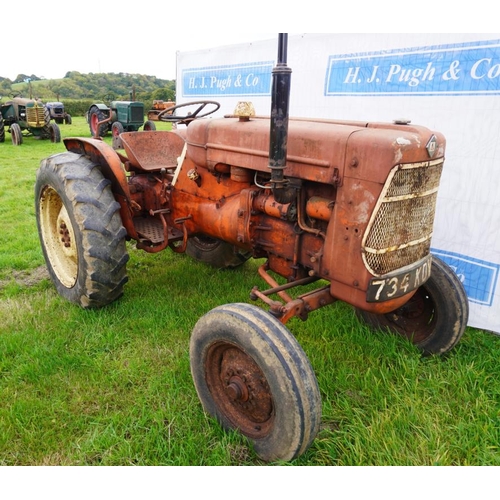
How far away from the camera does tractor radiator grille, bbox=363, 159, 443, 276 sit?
213cm

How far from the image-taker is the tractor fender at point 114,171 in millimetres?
3371

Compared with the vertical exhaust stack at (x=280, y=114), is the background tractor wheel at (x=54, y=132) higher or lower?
lower

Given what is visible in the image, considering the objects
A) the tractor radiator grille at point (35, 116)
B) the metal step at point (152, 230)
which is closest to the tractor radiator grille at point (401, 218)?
the metal step at point (152, 230)

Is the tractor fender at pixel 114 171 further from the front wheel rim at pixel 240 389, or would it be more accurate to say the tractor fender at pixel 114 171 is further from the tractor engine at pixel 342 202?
the front wheel rim at pixel 240 389

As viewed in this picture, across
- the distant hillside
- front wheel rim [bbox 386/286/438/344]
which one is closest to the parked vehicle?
the distant hillside

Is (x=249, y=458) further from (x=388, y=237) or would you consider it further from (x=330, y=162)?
(x=330, y=162)

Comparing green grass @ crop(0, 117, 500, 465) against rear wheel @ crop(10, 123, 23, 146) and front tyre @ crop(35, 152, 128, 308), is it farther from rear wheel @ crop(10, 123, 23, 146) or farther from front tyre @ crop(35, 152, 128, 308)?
rear wheel @ crop(10, 123, 23, 146)

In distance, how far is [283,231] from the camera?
2.71m

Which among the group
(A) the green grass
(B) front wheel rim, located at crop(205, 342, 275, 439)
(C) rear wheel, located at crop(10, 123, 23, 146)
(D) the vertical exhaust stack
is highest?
(D) the vertical exhaust stack

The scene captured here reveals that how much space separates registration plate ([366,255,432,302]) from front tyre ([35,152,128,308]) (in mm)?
1807

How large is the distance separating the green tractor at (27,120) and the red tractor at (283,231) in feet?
39.7

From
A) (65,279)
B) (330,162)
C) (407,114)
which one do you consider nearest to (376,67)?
(407,114)

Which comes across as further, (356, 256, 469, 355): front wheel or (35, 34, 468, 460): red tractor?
(356, 256, 469, 355): front wheel

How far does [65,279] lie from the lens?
145 inches
